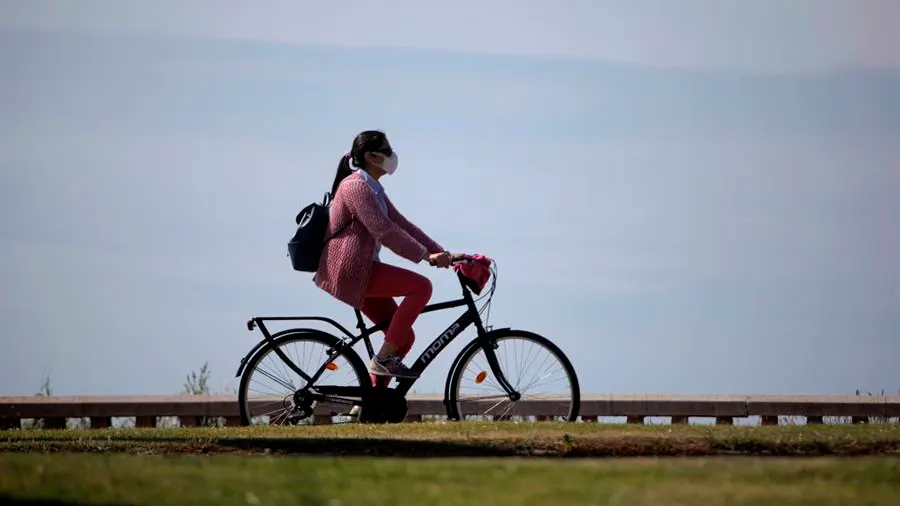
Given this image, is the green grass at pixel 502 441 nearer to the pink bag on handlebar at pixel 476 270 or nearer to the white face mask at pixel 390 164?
the pink bag on handlebar at pixel 476 270

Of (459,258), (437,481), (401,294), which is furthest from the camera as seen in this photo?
(459,258)

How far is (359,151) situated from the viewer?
1305 centimetres

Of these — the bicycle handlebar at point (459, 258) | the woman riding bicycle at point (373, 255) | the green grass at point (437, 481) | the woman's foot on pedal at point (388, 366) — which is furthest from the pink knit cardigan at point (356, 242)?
the green grass at point (437, 481)

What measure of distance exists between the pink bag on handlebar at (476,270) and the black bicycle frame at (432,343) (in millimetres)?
67

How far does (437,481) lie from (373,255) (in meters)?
4.09

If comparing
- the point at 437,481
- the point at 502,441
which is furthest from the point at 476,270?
the point at 437,481

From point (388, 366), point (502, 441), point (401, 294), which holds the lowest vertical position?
point (502, 441)

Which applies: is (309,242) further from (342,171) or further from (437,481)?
(437,481)

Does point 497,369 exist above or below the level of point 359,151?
below

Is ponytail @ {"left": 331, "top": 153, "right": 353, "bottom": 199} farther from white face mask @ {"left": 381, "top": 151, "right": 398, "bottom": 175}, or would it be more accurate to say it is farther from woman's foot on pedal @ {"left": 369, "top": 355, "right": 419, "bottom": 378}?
woman's foot on pedal @ {"left": 369, "top": 355, "right": 419, "bottom": 378}

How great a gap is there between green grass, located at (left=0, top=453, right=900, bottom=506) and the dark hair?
11.3 feet

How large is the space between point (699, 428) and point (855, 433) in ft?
3.93

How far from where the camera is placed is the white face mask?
42.9 feet

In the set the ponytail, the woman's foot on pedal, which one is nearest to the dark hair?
the ponytail
